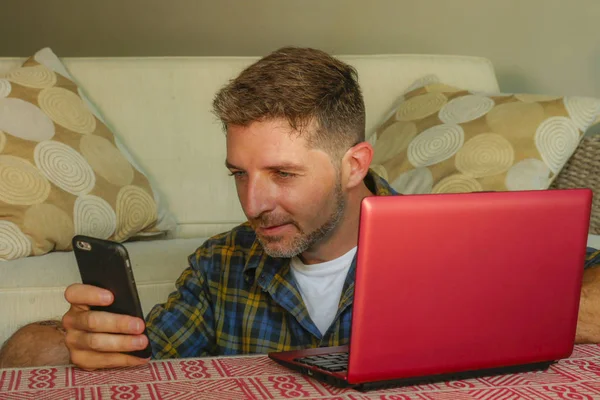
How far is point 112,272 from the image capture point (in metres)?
1.06

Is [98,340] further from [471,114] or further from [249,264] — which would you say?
[471,114]

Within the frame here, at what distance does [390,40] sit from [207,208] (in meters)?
1.05

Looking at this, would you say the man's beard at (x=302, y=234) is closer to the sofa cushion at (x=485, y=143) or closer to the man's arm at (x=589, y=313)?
the man's arm at (x=589, y=313)

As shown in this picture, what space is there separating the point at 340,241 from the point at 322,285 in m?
0.08

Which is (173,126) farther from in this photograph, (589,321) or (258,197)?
(589,321)

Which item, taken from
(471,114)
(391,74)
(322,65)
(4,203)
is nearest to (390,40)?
(391,74)

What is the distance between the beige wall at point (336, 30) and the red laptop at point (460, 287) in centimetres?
190

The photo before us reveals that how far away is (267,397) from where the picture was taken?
0.93 meters

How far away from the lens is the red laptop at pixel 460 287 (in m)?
0.92

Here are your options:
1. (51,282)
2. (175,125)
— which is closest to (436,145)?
(175,125)

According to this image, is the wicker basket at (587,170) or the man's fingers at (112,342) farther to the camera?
the wicker basket at (587,170)

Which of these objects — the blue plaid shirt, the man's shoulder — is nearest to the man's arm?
the blue plaid shirt

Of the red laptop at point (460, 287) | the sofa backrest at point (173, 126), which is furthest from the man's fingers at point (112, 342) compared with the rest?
the sofa backrest at point (173, 126)

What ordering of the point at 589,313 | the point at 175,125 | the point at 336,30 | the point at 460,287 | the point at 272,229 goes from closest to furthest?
the point at 460,287 < the point at 589,313 < the point at 272,229 < the point at 175,125 < the point at 336,30
